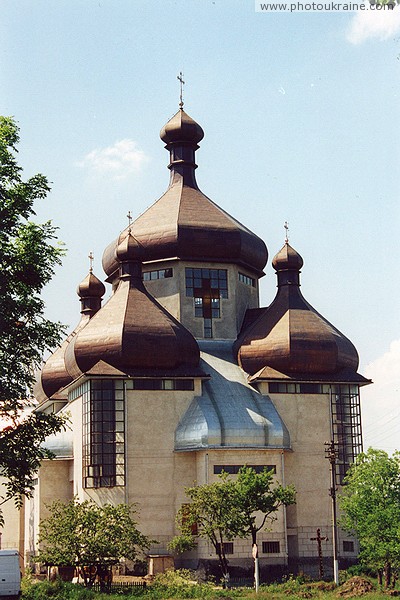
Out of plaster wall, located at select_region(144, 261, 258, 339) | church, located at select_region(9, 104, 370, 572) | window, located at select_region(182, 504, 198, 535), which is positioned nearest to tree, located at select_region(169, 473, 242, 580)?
window, located at select_region(182, 504, 198, 535)

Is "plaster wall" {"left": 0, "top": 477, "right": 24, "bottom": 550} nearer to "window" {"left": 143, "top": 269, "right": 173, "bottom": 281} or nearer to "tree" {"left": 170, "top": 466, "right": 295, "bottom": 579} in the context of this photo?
"window" {"left": 143, "top": 269, "right": 173, "bottom": 281}

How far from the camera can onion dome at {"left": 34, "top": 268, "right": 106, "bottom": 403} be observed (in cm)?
6081

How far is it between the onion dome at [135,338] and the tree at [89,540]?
857 centimetres

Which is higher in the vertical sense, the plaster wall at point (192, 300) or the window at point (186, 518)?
the plaster wall at point (192, 300)

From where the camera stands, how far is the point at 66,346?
60781mm

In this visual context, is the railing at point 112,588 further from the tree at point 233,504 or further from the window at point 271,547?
the window at point 271,547

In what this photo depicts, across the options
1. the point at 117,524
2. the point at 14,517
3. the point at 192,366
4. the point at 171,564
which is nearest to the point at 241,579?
the point at 171,564

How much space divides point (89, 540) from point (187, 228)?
20311 millimetres

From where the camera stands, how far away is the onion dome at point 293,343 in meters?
52.3

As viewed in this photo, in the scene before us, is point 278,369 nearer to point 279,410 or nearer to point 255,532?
point 279,410

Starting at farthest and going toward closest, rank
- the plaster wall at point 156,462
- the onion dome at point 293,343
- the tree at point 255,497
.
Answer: the onion dome at point 293,343
the plaster wall at point 156,462
the tree at point 255,497

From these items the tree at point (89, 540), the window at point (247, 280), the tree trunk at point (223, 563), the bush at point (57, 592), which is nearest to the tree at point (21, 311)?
the bush at point (57, 592)

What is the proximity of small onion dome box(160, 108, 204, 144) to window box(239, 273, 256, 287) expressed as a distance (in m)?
9.14

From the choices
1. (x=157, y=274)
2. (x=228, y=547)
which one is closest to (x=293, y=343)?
(x=157, y=274)
